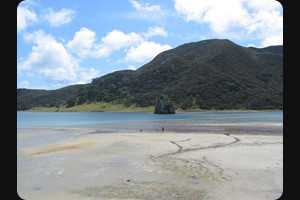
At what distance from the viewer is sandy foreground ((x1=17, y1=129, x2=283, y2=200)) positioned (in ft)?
44.4

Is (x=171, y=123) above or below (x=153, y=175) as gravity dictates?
below

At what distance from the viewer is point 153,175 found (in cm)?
1683

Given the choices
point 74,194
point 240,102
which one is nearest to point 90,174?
point 74,194

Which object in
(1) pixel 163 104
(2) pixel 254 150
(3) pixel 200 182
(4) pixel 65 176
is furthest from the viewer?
(1) pixel 163 104

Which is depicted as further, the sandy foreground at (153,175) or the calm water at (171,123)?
the calm water at (171,123)

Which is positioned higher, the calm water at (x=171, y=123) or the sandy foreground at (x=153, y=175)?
the sandy foreground at (x=153, y=175)

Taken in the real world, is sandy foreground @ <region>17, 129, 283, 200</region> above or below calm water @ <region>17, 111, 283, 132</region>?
above

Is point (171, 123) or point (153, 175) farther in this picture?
point (171, 123)

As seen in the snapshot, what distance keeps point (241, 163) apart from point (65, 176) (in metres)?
10.5

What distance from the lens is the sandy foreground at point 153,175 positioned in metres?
13.5

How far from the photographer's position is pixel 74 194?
1367cm

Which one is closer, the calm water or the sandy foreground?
the sandy foreground
